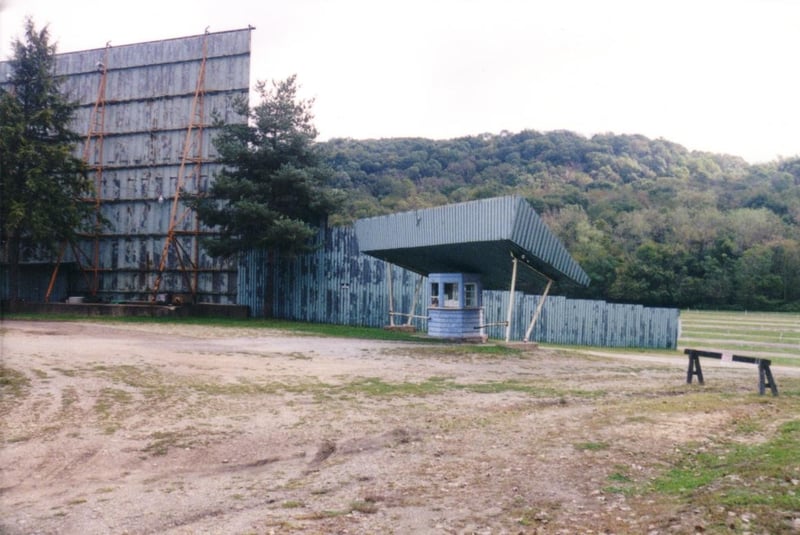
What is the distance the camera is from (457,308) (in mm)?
23016

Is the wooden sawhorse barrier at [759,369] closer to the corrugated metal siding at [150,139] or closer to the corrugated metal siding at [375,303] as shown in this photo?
the corrugated metal siding at [375,303]

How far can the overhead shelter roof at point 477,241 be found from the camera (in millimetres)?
19375

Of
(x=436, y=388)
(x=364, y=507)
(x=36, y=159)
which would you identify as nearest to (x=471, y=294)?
(x=436, y=388)

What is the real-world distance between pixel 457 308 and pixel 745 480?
16.2 m

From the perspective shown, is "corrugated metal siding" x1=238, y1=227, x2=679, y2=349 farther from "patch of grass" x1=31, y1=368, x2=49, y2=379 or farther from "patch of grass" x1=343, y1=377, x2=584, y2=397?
"patch of grass" x1=31, y1=368, x2=49, y2=379

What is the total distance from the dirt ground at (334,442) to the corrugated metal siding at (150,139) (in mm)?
19029

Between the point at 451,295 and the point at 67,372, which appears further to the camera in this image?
the point at 451,295

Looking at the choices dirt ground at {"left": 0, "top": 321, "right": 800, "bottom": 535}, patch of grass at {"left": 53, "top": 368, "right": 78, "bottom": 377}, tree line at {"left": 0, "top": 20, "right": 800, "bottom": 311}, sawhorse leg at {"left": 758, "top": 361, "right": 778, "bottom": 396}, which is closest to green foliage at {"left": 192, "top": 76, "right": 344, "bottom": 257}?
tree line at {"left": 0, "top": 20, "right": 800, "bottom": 311}

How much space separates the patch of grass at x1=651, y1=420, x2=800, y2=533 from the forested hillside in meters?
26.7

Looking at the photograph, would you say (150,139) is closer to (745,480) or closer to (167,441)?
(167,441)

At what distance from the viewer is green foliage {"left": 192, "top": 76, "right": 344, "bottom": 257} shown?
3025 centimetres

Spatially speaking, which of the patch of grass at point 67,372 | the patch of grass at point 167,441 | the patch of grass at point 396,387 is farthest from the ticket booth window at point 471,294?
the patch of grass at point 167,441

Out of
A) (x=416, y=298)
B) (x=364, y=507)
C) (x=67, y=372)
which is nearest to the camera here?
(x=364, y=507)

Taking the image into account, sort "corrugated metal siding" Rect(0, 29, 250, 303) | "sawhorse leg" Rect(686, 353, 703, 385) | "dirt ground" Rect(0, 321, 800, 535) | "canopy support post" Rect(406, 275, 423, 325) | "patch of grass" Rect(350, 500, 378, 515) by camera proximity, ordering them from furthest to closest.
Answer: "corrugated metal siding" Rect(0, 29, 250, 303) → "canopy support post" Rect(406, 275, 423, 325) → "sawhorse leg" Rect(686, 353, 703, 385) → "patch of grass" Rect(350, 500, 378, 515) → "dirt ground" Rect(0, 321, 800, 535)
